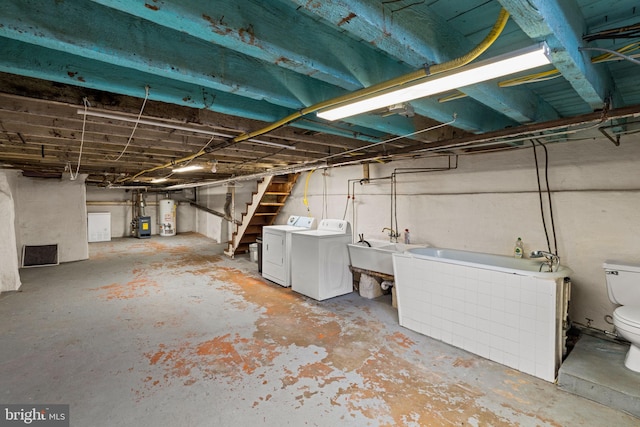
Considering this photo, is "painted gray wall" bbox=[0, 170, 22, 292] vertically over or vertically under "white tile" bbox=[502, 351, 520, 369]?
over

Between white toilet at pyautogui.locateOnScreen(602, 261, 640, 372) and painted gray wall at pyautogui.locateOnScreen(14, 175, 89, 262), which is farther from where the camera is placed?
painted gray wall at pyautogui.locateOnScreen(14, 175, 89, 262)

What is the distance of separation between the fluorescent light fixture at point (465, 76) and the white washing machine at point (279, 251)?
10.1ft

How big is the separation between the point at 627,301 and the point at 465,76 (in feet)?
7.93

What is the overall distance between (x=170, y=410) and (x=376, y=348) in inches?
65.4

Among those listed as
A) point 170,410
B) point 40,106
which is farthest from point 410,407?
point 40,106

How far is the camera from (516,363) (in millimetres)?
2311

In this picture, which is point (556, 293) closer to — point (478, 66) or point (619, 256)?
point (619, 256)

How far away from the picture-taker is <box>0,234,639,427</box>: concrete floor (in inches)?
71.2

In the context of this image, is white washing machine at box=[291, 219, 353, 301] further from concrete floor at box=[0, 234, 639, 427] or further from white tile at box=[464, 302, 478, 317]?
white tile at box=[464, 302, 478, 317]

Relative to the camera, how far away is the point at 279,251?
14.9 ft

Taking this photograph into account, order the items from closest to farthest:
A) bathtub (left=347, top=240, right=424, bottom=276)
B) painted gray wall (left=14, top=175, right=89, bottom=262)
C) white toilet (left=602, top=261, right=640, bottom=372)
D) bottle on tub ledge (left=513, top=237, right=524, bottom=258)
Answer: white toilet (left=602, top=261, right=640, bottom=372) → bottle on tub ledge (left=513, top=237, right=524, bottom=258) → bathtub (left=347, top=240, right=424, bottom=276) → painted gray wall (left=14, top=175, right=89, bottom=262)

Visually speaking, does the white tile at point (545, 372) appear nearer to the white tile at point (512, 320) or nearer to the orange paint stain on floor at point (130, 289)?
the white tile at point (512, 320)

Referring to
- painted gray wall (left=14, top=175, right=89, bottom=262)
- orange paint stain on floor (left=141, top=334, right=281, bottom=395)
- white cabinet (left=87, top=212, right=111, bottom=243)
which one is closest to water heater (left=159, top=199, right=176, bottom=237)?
white cabinet (left=87, top=212, right=111, bottom=243)

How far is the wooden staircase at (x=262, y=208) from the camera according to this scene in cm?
575
